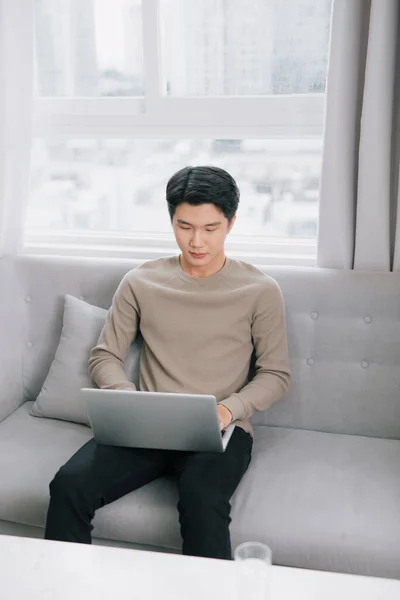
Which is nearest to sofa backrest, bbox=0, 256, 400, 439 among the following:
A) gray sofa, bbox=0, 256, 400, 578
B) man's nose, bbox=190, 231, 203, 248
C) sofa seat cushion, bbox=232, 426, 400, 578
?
gray sofa, bbox=0, 256, 400, 578

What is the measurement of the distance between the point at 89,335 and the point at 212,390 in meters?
0.45

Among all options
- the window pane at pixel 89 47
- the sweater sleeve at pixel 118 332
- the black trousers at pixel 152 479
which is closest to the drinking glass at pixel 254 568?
the black trousers at pixel 152 479

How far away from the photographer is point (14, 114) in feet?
8.20

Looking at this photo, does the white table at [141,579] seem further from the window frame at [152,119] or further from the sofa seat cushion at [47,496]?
the window frame at [152,119]

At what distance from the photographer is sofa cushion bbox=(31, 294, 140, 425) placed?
220cm

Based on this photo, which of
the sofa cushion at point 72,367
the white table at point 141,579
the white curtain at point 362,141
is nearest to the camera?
the white table at point 141,579

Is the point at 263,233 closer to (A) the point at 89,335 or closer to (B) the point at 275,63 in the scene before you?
(B) the point at 275,63

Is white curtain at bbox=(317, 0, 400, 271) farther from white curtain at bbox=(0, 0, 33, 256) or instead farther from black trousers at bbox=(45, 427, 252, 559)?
white curtain at bbox=(0, 0, 33, 256)

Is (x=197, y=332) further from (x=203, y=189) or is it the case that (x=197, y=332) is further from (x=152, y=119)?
(x=152, y=119)

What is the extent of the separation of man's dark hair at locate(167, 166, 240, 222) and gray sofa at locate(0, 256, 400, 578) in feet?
1.08

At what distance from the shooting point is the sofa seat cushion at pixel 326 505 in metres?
1.67

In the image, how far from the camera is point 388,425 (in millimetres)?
2113

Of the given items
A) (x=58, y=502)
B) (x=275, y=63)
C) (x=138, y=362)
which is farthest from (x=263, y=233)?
(x=58, y=502)

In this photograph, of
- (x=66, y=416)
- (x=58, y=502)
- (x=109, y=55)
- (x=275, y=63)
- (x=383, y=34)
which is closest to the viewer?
(x=58, y=502)
